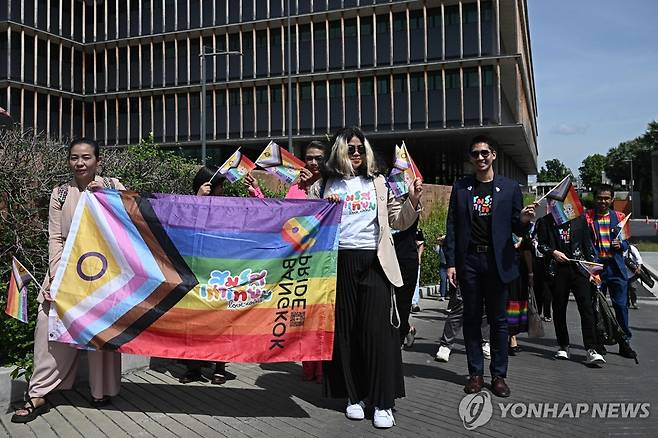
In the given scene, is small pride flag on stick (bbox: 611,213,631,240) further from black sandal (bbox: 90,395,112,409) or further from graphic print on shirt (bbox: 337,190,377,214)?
black sandal (bbox: 90,395,112,409)

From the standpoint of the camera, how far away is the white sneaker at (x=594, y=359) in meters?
6.70

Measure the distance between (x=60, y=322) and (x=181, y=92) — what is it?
38.4 meters

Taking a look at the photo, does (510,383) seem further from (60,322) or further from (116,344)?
(60,322)

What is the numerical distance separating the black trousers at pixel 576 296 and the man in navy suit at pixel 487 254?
5.80 ft

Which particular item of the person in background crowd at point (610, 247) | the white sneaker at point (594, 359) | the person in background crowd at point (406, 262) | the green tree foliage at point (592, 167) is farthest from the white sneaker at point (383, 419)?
the green tree foliage at point (592, 167)

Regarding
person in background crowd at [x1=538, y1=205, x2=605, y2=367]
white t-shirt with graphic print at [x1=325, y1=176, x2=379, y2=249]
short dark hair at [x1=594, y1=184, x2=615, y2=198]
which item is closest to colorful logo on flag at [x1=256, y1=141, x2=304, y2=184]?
white t-shirt with graphic print at [x1=325, y1=176, x2=379, y2=249]

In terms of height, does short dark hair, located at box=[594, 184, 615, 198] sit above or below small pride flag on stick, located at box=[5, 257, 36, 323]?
above

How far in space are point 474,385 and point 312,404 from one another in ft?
4.77

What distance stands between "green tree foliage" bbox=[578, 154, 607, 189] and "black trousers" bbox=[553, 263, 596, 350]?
115657 millimetres

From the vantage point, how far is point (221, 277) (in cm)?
490

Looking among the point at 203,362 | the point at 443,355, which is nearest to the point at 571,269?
the point at 443,355

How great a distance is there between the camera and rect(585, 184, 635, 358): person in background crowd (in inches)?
288

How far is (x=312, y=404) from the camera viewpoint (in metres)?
5.17

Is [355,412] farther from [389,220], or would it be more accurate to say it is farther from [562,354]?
[562,354]
